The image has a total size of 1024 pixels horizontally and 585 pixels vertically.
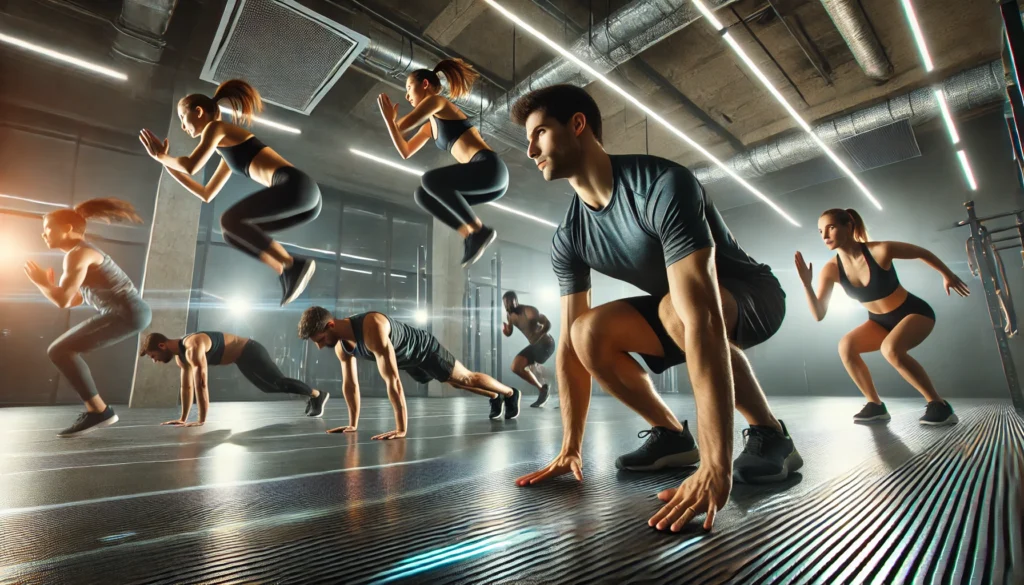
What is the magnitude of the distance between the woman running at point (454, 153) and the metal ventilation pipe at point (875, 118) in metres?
5.41

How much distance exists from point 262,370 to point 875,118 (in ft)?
24.3

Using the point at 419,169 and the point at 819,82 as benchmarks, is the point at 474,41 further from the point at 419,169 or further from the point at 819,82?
the point at 819,82

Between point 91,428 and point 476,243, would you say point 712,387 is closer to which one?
point 476,243

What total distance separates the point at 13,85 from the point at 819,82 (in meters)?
9.62

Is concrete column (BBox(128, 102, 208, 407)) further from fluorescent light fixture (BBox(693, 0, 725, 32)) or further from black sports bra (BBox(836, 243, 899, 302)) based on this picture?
black sports bra (BBox(836, 243, 899, 302))

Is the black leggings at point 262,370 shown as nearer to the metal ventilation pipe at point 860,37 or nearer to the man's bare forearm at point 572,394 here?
the man's bare forearm at point 572,394

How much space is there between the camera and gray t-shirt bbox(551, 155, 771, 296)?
3.24 ft

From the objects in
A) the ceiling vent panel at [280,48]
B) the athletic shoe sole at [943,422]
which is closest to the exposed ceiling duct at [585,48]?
the ceiling vent panel at [280,48]

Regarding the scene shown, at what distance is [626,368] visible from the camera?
4.65 ft

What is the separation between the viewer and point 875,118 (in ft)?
18.7

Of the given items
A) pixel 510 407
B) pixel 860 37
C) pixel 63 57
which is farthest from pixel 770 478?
pixel 63 57

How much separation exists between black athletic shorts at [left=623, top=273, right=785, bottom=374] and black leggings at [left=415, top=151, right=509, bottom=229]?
1033mm

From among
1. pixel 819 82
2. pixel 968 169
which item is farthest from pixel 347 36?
pixel 968 169

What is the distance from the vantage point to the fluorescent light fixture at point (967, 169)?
6.43 meters
